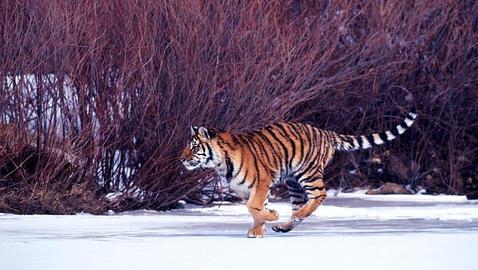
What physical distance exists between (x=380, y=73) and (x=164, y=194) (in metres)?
4.10

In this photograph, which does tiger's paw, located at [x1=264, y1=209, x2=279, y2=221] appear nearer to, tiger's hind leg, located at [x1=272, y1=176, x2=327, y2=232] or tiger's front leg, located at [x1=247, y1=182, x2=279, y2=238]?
tiger's front leg, located at [x1=247, y1=182, x2=279, y2=238]

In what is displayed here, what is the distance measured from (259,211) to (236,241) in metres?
0.64

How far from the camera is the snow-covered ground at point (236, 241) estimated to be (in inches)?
335

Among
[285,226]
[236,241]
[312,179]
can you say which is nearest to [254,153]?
Answer: [285,226]

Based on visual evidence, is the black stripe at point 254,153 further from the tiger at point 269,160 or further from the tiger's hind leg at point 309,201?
the tiger's hind leg at point 309,201

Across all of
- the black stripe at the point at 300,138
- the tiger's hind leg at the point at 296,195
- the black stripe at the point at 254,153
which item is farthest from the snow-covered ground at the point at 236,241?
the black stripe at the point at 300,138

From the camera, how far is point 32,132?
1259 centimetres

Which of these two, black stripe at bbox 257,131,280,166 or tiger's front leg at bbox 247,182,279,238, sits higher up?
black stripe at bbox 257,131,280,166

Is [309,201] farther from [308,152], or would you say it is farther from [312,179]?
[308,152]

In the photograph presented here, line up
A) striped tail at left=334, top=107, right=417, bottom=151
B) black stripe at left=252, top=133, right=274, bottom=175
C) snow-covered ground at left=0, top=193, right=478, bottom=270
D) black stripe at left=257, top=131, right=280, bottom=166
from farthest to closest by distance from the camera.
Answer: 1. striped tail at left=334, top=107, right=417, bottom=151
2. black stripe at left=257, top=131, right=280, bottom=166
3. black stripe at left=252, top=133, right=274, bottom=175
4. snow-covered ground at left=0, top=193, right=478, bottom=270

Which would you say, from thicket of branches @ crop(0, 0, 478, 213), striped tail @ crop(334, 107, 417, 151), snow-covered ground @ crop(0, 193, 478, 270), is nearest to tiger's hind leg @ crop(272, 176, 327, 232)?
snow-covered ground @ crop(0, 193, 478, 270)

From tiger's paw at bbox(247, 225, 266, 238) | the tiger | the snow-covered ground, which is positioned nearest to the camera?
the snow-covered ground

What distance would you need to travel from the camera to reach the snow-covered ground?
335 inches

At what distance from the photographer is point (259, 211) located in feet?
34.3
